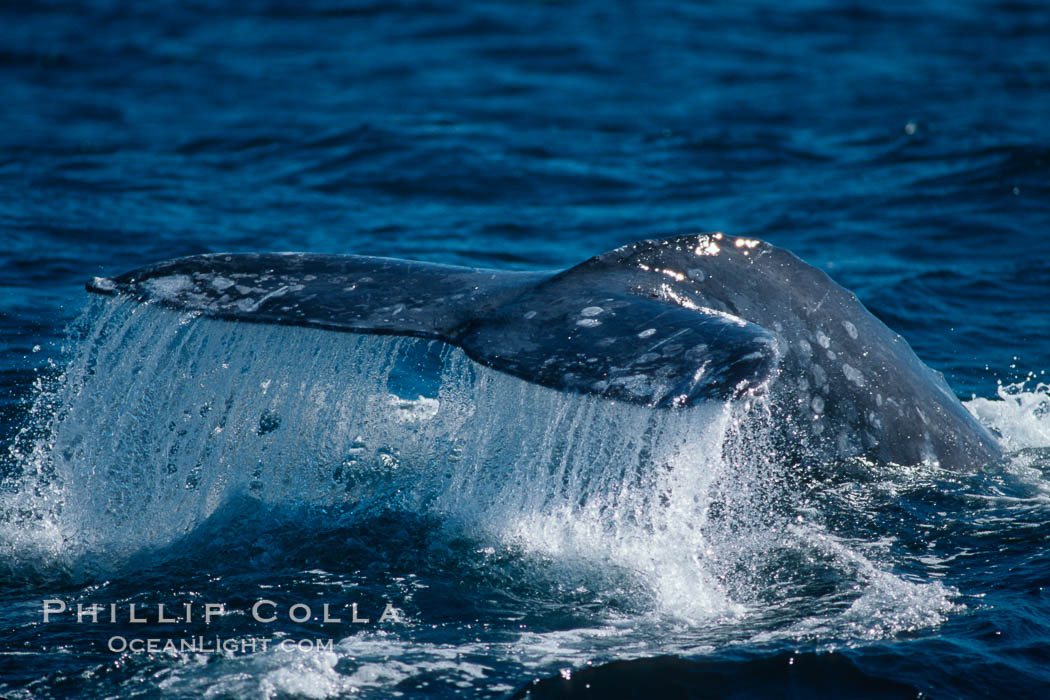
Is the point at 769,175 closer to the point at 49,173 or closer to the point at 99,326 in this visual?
the point at 49,173

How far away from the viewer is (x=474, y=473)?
603cm

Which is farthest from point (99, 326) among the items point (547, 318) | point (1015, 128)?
point (1015, 128)

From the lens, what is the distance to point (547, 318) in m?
4.79

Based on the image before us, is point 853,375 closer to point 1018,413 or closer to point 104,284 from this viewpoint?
point 1018,413

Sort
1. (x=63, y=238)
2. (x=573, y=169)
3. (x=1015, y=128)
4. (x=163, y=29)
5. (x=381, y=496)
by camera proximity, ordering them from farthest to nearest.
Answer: (x=163, y=29)
(x=1015, y=128)
(x=573, y=169)
(x=63, y=238)
(x=381, y=496)

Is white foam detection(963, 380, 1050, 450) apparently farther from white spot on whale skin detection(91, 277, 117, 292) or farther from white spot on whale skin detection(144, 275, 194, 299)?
white spot on whale skin detection(91, 277, 117, 292)

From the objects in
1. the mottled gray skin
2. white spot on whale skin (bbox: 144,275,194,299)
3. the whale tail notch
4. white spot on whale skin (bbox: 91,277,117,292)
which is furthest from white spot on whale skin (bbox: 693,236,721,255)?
white spot on whale skin (bbox: 91,277,117,292)

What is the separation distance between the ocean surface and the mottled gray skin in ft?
0.61

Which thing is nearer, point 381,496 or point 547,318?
point 547,318

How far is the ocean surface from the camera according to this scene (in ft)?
15.6

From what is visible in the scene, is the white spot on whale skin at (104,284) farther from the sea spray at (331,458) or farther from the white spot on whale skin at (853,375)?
the white spot on whale skin at (853,375)

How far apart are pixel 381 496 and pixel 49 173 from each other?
1014cm

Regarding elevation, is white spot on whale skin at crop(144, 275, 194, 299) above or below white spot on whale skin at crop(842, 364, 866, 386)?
above

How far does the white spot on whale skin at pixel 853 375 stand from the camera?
19.1ft
